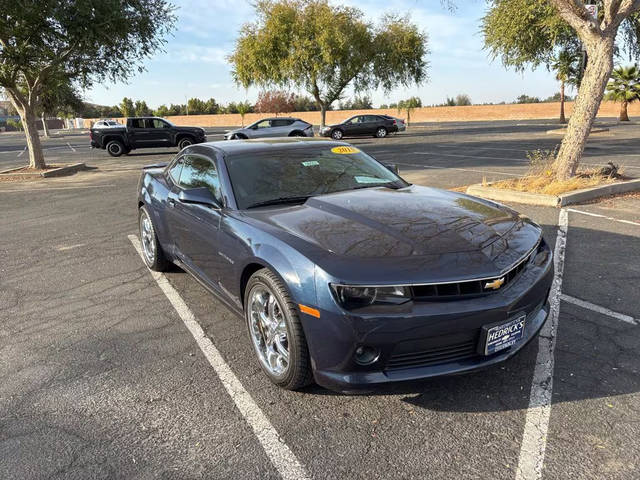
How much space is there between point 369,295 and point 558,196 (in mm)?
6378

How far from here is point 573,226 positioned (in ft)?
20.7

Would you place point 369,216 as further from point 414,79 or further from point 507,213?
point 414,79

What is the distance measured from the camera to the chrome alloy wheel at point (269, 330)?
282 centimetres

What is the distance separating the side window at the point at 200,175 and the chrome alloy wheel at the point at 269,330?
99 cm

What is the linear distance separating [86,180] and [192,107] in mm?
81396

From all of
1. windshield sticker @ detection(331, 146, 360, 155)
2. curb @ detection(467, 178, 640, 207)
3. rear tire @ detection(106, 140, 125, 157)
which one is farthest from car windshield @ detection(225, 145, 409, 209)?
rear tire @ detection(106, 140, 125, 157)

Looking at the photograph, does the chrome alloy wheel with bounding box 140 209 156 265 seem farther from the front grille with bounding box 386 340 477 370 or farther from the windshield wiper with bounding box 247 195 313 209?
the front grille with bounding box 386 340 477 370

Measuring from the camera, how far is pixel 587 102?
8648 millimetres

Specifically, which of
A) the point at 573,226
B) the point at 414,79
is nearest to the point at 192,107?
the point at 414,79

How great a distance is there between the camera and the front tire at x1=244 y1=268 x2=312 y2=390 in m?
2.60

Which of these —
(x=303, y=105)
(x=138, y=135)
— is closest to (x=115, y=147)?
(x=138, y=135)

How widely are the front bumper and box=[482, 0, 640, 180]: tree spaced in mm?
7566

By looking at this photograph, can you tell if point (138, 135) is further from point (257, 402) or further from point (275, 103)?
point (275, 103)

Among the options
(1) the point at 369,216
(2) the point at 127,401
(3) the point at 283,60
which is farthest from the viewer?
(3) the point at 283,60
